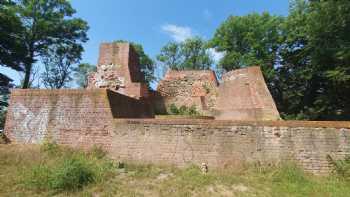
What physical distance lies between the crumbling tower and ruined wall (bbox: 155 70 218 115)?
11.9 ft

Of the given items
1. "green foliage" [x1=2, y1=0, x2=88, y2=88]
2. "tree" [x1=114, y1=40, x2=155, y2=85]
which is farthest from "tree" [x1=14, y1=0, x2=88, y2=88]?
"tree" [x1=114, y1=40, x2=155, y2=85]

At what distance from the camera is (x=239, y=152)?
811 cm

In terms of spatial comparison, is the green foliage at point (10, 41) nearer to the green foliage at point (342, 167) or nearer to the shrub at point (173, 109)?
the shrub at point (173, 109)

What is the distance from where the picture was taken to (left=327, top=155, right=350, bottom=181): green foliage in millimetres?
7332

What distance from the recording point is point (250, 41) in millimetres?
23297

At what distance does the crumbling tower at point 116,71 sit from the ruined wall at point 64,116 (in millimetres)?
3458

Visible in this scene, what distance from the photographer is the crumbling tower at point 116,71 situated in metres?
13.6

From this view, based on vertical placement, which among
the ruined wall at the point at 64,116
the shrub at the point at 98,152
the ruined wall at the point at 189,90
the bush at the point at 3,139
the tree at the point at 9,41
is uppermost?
the tree at the point at 9,41

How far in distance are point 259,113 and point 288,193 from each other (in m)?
6.21

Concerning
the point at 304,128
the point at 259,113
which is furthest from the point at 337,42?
the point at 304,128

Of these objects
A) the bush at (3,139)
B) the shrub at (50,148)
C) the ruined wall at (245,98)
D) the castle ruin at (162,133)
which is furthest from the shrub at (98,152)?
the ruined wall at (245,98)

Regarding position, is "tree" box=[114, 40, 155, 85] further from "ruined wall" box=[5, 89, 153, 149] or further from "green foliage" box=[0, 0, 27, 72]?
"ruined wall" box=[5, 89, 153, 149]

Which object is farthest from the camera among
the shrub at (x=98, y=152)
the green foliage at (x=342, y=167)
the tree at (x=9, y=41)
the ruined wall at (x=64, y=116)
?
the tree at (x=9, y=41)

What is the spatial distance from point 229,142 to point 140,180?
2.92 m
